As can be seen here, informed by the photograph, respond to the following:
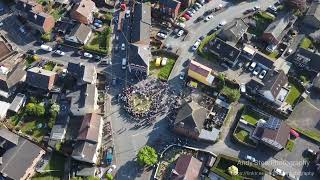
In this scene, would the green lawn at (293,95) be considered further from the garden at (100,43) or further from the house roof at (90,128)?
the garden at (100,43)

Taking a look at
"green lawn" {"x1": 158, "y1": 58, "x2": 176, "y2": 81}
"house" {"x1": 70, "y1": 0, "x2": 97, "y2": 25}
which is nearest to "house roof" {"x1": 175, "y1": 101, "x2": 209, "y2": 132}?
"green lawn" {"x1": 158, "y1": 58, "x2": 176, "y2": 81}

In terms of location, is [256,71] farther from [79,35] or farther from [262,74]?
[79,35]

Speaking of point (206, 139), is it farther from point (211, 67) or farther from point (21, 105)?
point (21, 105)

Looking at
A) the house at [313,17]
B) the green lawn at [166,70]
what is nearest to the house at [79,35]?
the green lawn at [166,70]

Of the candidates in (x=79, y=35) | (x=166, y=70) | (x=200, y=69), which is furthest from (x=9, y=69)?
(x=200, y=69)

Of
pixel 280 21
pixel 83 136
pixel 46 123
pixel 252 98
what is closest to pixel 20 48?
pixel 46 123
